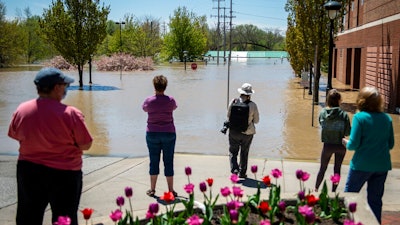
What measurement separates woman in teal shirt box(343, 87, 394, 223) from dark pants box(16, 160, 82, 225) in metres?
2.67

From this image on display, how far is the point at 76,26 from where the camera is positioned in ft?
94.2

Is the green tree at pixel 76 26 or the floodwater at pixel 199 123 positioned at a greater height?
the green tree at pixel 76 26

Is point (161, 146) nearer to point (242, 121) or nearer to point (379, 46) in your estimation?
point (242, 121)

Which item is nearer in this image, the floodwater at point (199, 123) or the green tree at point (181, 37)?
the floodwater at point (199, 123)

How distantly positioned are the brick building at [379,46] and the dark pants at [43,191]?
1497cm

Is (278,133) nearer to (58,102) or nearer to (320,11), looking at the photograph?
(320,11)

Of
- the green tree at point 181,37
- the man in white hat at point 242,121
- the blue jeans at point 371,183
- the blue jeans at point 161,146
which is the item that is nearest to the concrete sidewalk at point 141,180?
the man in white hat at point 242,121

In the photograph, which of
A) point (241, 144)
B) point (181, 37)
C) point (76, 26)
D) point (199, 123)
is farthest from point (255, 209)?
point (181, 37)

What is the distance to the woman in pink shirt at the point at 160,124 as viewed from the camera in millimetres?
5902

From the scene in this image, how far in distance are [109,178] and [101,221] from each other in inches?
114

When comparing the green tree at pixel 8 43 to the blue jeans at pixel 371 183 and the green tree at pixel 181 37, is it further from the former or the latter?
the blue jeans at pixel 371 183

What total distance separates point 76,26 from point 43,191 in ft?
86.9

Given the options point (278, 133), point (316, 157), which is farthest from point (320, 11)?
point (316, 157)

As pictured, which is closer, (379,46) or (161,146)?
(161,146)
